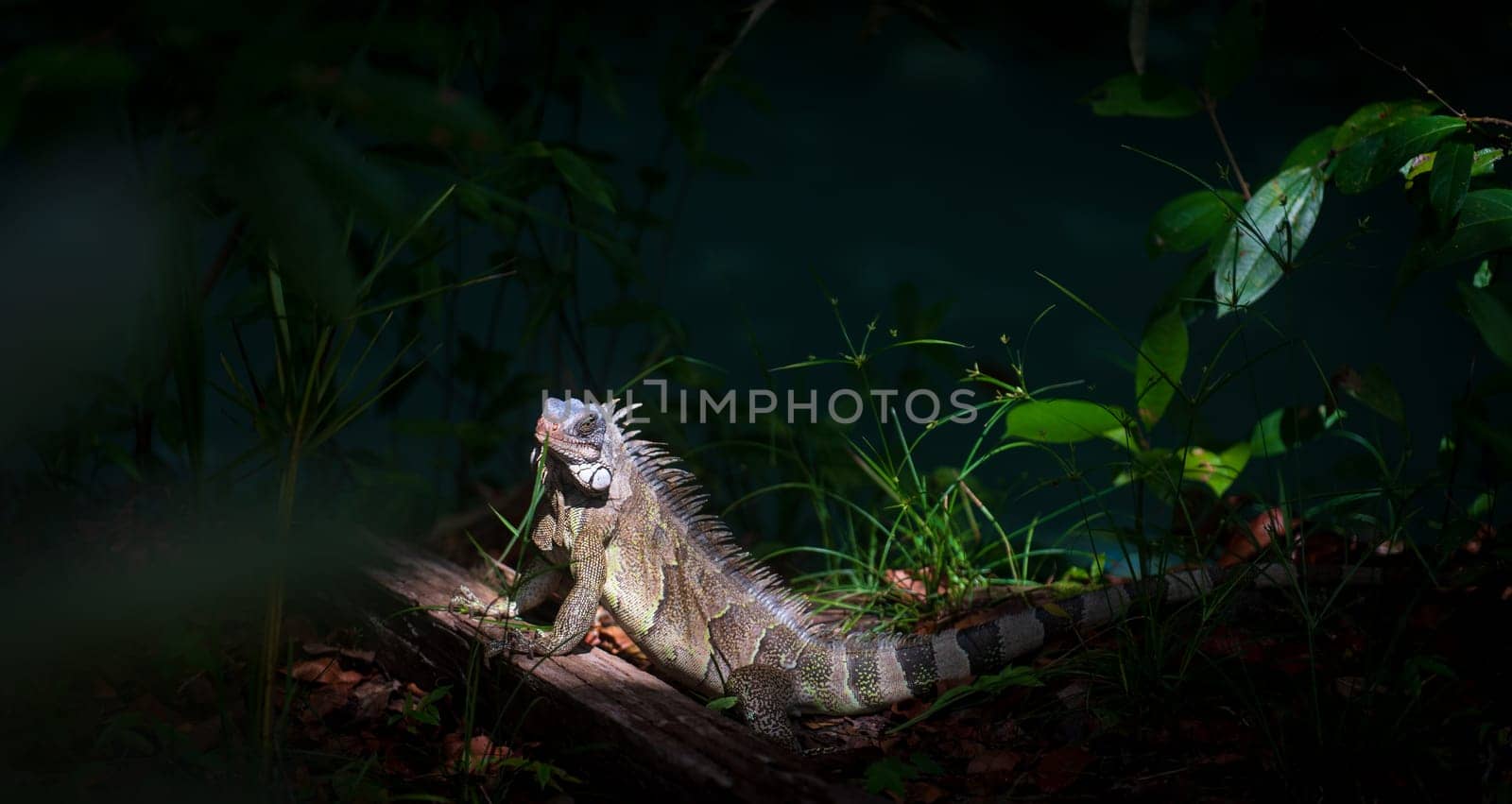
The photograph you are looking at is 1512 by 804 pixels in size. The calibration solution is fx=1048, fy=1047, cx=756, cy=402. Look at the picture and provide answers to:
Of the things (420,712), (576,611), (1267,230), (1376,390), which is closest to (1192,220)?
(1267,230)

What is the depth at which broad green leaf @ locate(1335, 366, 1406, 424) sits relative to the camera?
128 inches

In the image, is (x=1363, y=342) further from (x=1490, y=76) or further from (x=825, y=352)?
(x=825, y=352)

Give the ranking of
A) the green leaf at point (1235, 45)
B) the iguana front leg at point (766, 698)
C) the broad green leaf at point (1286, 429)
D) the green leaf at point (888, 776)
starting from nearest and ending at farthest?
the green leaf at point (888, 776) → the iguana front leg at point (766, 698) → the green leaf at point (1235, 45) → the broad green leaf at point (1286, 429)

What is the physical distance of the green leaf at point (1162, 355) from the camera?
11.7 feet

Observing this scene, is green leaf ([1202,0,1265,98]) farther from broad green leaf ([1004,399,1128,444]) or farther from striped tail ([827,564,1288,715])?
striped tail ([827,564,1288,715])

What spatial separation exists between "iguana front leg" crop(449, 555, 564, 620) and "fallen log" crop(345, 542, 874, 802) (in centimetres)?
5

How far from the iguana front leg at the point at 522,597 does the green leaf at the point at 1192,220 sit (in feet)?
7.39

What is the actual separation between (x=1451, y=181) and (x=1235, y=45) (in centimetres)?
105

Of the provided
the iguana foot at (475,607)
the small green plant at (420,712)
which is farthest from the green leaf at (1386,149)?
the small green plant at (420,712)

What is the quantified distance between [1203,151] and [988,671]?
346cm

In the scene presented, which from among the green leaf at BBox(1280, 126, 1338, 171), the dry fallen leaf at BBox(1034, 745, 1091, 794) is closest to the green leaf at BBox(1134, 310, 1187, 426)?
the green leaf at BBox(1280, 126, 1338, 171)

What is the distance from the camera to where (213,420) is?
5.83 meters

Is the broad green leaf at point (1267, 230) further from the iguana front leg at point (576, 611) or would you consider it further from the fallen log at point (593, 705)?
the iguana front leg at point (576, 611)

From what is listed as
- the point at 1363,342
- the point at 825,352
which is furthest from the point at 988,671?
the point at 1363,342
